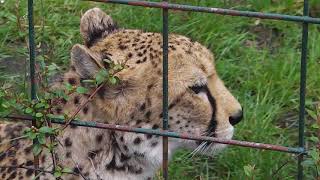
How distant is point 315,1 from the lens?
4336 millimetres

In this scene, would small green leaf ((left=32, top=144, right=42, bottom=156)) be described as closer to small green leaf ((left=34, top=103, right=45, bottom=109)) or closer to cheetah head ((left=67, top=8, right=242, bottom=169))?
small green leaf ((left=34, top=103, right=45, bottom=109))

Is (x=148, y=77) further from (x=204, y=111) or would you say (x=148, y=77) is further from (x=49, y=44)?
(x=49, y=44)

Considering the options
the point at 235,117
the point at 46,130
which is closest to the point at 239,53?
the point at 235,117

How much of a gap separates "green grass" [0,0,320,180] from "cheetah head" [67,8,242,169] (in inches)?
17.9

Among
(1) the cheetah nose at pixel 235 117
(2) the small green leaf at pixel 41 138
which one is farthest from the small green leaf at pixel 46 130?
(1) the cheetah nose at pixel 235 117

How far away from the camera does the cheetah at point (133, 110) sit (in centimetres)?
285

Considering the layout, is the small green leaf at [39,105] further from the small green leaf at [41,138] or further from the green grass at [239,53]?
the green grass at [239,53]

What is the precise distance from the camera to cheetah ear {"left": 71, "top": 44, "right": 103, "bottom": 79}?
2.75 metres

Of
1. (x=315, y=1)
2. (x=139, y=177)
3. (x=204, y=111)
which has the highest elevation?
(x=315, y=1)

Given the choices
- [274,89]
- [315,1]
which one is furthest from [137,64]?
[315,1]

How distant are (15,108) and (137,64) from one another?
0.46 m

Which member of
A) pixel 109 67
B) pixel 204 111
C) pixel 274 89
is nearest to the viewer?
pixel 109 67

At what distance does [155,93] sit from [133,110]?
0.09m

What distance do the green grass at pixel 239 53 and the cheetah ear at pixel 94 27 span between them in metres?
0.43
